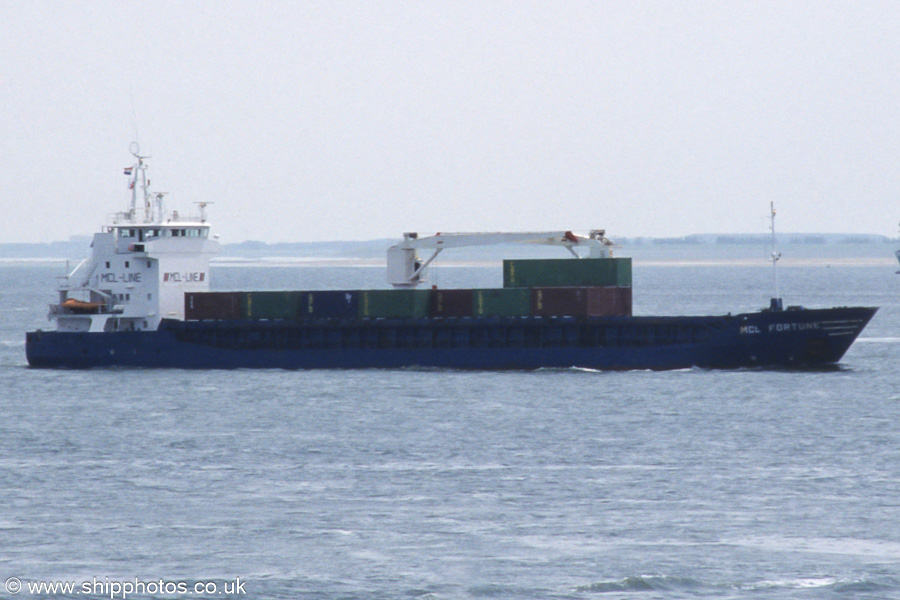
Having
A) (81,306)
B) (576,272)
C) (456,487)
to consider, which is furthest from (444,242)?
(456,487)

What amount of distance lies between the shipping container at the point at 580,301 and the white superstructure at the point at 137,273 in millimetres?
17076

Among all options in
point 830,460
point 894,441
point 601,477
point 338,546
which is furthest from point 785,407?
point 338,546

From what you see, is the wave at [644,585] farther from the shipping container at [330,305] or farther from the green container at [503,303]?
the shipping container at [330,305]

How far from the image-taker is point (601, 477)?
34656 millimetres

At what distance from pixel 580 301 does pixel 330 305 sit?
39.7 ft

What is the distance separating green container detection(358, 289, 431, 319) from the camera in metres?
58.0

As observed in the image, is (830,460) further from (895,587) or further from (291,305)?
(291,305)

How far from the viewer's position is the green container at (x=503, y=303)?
186 feet

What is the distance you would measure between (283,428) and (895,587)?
24118mm

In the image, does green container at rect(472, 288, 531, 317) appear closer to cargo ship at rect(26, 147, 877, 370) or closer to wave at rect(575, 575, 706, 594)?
cargo ship at rect(26, 147, 877, 370)

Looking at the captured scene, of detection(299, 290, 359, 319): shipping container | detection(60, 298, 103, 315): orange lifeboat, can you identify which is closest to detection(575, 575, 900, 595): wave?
detection(299, 290, 359, 319): shipping container

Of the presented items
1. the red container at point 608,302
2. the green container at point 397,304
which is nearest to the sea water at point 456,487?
the red container at point 608,302

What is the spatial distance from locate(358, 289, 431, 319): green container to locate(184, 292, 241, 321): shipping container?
6.30 meters

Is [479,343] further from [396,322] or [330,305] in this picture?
[330,305]
